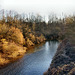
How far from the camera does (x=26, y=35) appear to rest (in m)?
36.6

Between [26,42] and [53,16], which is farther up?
[53,16]

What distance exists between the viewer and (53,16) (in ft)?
251

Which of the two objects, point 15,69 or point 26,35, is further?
point 26,35

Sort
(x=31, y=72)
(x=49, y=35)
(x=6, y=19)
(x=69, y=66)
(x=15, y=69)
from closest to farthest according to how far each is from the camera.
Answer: (x=69, y=66), (x=31, y=72), (x=15, y=69), (x=6, y=19), (x=49, y=35)

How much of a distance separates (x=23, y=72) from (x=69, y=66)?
8.18m

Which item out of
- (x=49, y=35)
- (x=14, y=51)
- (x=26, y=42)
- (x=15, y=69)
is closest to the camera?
(x=15, y=69)

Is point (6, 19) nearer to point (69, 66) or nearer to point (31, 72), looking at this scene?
point (31, 72)

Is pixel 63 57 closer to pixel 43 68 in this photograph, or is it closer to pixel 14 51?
pixel 43 68

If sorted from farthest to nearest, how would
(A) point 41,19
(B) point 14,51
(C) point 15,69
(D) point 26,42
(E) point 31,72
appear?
(A) point 41,19, (D) point 26,42, (B) point 14,51, (C) point 15,69, (E) point 31,72

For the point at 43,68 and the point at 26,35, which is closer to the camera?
the point at 43,68

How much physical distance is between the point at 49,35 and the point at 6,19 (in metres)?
24.7

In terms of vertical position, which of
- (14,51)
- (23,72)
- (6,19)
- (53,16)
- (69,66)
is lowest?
(23,72)

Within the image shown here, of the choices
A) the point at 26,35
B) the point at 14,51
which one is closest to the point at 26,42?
the point at 26,35

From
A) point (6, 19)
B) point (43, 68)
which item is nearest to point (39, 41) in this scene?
point (6, 19)
